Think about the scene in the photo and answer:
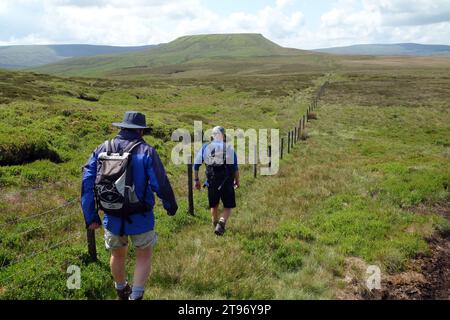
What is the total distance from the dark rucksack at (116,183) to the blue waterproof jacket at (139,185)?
0.28ft

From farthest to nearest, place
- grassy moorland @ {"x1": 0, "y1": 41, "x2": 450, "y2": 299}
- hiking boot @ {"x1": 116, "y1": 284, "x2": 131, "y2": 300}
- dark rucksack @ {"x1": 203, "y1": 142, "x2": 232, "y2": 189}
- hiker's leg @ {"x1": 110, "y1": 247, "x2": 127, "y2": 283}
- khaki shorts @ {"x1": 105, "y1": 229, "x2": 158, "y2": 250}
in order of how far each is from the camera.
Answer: dark rucksack @ {"x1": 203, "y1": 142, "x2": 232, "y2": 189} < grassy moorland @ {"x1": 0, "y1": 41, "x2": 450, "y2": 299} < hiking boot @ {"x1": 116, "y1": 284, "x2": 131, "y2": 300} < hiker's leg @ {"x1": 110, "y1": 247, "x2": 127, "y2": 283} < khaki shorts @ {"x1": 105, "y1": 229, "x2": 158, "y2": 250}

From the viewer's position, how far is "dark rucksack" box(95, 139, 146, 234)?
512 centimetres

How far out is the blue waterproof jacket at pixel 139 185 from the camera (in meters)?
5.27

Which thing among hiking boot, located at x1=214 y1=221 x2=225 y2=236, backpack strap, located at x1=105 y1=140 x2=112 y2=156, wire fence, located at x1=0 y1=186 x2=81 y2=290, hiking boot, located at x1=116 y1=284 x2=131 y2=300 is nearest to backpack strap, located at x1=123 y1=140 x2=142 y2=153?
backpack strap, located at x1=105 y1=140 x2=112 y2=156

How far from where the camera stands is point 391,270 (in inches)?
287

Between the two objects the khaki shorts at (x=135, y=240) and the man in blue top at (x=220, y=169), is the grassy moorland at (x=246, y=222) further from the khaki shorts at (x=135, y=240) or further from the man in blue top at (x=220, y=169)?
the khaki shorts at (x=135, y=240)

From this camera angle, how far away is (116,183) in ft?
16.8

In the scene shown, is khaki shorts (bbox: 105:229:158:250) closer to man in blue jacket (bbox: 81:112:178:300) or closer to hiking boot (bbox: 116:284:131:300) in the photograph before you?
man in blue jacket (bbox: 81:112:178:300)

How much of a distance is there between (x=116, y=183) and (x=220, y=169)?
3.77 m

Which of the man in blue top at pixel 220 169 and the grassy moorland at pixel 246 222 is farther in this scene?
the man in blue top at pixel 220 169

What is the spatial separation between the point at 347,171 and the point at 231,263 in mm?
10176

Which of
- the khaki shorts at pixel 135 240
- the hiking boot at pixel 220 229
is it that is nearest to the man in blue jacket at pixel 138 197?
the khaki shorts at pixel 135 240

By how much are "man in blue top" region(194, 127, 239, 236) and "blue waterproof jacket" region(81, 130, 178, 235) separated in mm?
3160
